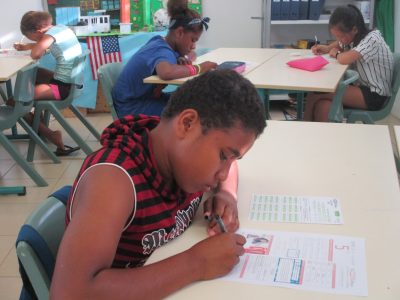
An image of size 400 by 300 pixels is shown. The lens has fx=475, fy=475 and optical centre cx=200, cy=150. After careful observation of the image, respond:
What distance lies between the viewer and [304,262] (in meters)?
0.99

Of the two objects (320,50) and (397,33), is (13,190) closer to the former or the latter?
(320,50)

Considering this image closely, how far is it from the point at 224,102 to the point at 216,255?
309 millimetres

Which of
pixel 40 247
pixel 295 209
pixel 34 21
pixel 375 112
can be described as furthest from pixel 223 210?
pixel 34 21

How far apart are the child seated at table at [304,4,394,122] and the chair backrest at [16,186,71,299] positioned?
7.81 ft

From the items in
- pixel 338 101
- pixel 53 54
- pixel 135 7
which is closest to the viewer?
pixel 338 101

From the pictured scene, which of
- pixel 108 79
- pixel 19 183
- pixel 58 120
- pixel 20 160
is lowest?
pixel 19 183

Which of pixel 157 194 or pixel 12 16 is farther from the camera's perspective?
pixel 12 16

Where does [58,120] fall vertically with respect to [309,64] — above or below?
below

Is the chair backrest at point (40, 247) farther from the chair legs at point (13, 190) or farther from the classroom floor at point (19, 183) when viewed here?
the chair legs at point (13, 190)

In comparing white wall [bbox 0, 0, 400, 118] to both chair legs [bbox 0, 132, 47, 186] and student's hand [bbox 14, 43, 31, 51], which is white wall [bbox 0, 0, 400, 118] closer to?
student's hand [bbox 14, 43, 31, 51]

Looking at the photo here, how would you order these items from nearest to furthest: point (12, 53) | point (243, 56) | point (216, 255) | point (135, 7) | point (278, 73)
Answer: point (216, 255) → point (278, 73) → point (243, 56) → point (12, 53) → point (135, 7)

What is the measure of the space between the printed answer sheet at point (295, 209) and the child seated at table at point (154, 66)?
1.59 m

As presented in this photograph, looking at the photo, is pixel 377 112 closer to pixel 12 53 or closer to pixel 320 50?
pixel 320 50

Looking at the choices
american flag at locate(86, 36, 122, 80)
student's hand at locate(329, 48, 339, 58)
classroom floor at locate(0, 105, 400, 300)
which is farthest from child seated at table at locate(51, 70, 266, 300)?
american flag at locate(86, 36, 122, 80)
